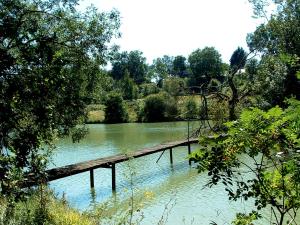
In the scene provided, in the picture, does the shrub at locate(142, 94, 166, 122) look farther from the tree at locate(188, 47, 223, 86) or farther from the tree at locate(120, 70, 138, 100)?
the tree at locate(188, 47, 223, 86)

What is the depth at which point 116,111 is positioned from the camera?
6444 centimetres

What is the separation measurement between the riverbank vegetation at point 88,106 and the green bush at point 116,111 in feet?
73.9

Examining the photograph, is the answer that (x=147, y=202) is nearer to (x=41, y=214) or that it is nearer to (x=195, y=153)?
(x=41, y=214)

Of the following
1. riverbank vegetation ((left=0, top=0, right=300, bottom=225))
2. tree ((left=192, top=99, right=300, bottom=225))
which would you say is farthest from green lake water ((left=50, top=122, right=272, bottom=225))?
tree ((left=192, top=99, right=300, bottom=225))

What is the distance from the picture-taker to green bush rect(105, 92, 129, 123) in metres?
63.9

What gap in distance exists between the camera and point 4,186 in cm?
419

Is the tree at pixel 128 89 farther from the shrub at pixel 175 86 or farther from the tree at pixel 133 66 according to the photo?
the shrub at pixel 175 86

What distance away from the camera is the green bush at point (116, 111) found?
210 ft

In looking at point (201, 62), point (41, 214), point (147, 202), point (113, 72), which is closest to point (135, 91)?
point (201, 62)

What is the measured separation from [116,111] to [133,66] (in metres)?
59.5

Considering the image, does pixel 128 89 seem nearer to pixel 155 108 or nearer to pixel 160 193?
pixel 155 108

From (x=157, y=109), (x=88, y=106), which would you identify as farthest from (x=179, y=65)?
(x=88, y=106)

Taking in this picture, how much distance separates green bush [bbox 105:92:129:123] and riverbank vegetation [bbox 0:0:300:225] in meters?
22.5

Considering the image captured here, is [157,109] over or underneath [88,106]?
underneath
